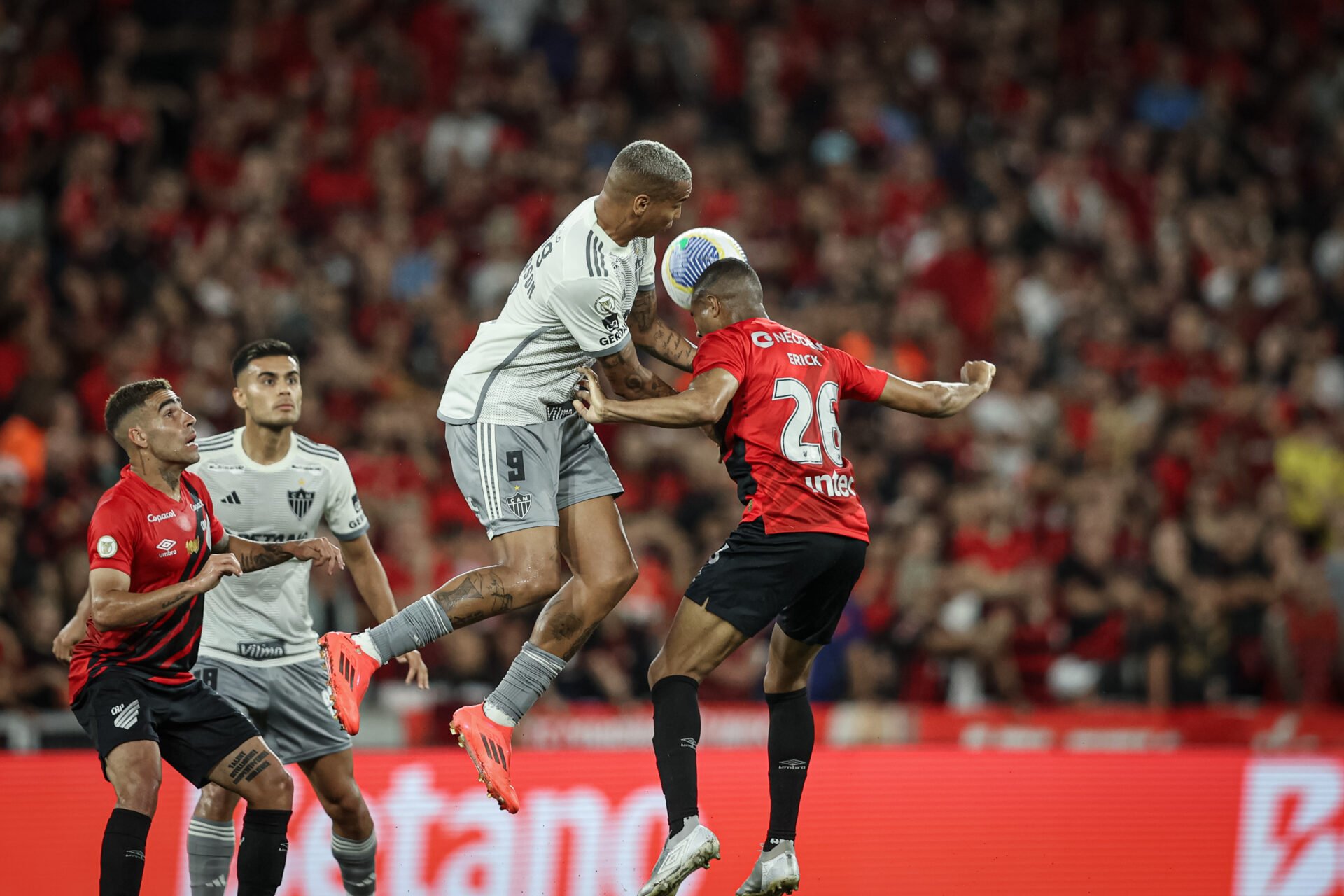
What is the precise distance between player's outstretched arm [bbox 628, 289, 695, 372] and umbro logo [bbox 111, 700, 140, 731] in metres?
2.58

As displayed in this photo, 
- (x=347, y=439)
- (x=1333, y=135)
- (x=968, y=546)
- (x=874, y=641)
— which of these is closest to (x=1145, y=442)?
(x=968, y=546)

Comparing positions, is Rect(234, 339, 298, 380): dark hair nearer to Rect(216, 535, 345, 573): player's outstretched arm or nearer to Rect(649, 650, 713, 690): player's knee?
Rect(216, 535, 345, 573): player's outstretched arm

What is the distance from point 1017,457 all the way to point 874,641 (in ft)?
8.76

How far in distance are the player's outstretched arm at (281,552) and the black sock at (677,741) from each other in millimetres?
1564

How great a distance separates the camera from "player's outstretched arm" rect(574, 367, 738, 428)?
5938 mm

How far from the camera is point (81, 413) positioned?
11883 mm

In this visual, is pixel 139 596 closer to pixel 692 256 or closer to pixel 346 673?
pixel 346 673

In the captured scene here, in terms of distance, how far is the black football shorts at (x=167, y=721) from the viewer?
625cm

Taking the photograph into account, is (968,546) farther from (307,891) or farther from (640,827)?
(307,891)

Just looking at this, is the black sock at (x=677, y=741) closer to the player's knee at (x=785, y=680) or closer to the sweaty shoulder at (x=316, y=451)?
the player's knee at (x=785, y=680)

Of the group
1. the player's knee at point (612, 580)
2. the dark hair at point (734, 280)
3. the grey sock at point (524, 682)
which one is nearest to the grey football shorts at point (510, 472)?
the player's knee at point (612, 580)

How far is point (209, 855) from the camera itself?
7023mm

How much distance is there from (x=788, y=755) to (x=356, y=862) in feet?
7.43

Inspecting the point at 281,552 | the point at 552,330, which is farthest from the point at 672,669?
the point at 281,552
